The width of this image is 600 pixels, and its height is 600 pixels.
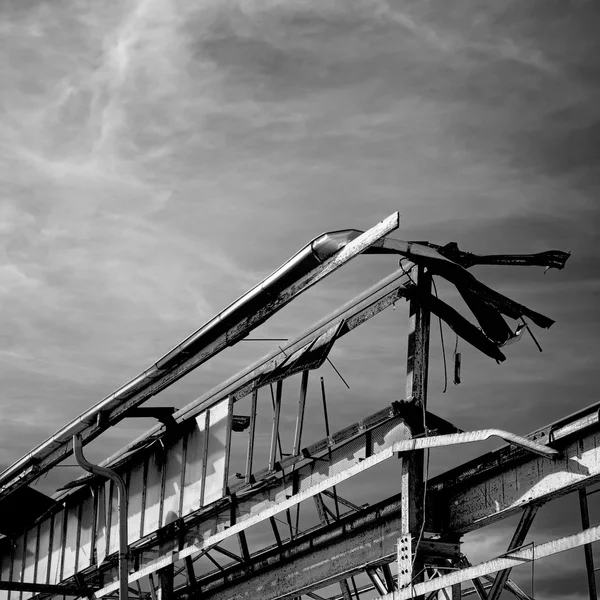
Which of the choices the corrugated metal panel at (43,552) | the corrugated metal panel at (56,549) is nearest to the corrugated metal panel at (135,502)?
the corrugated metal panel at (56,549)

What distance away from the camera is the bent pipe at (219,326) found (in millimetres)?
14523

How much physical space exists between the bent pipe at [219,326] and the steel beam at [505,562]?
464cm

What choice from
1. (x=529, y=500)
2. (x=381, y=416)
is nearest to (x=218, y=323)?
(x=381, y=416)

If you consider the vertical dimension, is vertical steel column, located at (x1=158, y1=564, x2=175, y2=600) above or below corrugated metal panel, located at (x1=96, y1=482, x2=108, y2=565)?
below

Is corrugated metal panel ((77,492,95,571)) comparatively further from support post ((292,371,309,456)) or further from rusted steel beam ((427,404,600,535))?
rusted steel beam ((427,404,600,535))

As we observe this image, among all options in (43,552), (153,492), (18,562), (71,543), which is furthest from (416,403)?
(18,562)

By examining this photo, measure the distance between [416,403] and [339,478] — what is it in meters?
1.64

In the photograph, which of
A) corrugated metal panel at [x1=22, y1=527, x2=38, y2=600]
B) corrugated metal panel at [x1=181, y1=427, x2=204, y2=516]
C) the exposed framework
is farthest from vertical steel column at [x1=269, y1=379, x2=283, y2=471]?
corrugated metal panel at [x1=22, y1=527, x2=38, y2=600]

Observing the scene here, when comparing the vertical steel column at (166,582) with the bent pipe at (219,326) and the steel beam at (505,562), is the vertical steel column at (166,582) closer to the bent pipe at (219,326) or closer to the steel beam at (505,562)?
the bent pipe at (219,326)

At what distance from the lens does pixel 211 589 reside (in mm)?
17844

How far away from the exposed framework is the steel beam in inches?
0.7

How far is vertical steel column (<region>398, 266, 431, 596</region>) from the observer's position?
1323cm

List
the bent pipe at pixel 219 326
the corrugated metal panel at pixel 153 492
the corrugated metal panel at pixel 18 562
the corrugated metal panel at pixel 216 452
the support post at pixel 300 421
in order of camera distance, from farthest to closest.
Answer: the corrugated metal panel at pixel 18 562, the corrugated metal panel at pixel 153 492, the corrugated metal panel at pixel 216 452, the support post at pixel 300 421, the bent pipe at pixel 219 326

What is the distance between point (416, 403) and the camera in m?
14.0
